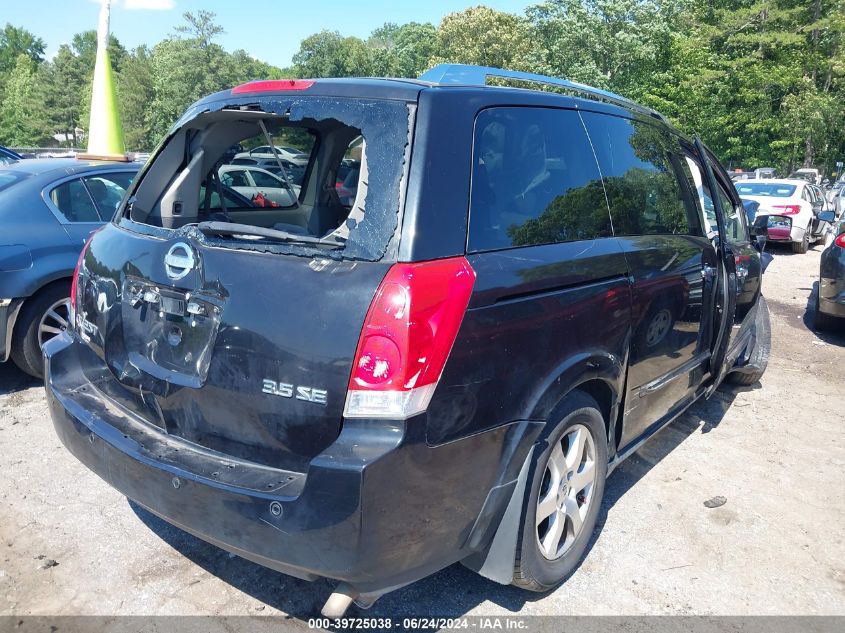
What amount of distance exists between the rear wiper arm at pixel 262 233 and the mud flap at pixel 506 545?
3.51 feet

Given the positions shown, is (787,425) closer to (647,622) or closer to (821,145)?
(647,622)

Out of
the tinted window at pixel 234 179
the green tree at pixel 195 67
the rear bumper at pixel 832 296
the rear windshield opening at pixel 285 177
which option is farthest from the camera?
the green tree at pixel 195 67

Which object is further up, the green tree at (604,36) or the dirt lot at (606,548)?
the green tree at (604,36)

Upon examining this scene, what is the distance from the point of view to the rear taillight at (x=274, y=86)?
8.65 feet

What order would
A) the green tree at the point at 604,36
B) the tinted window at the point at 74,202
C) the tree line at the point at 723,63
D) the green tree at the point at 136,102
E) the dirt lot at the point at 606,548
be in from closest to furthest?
the dirt lot at the point at 606,548
the tinted window at the point at 74,202
the tree line at the point at 723,63
the green tree at the point at 604,36
the green tree at the point at 136,102

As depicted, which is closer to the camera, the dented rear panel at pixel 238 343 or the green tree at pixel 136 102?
the dented rear panel at pixel 238 343

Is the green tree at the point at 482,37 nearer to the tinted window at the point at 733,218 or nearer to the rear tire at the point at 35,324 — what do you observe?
the tinted window at the point at 733,218

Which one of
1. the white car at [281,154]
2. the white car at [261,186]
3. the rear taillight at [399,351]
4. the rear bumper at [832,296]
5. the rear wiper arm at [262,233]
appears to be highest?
the white car at [281,154]

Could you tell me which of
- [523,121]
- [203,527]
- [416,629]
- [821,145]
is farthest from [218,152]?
[821,145]

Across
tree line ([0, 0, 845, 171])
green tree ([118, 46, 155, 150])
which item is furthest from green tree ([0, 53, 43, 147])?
tree line ([0, 0, 845, 171])

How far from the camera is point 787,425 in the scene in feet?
15.9

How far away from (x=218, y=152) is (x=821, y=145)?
3480cm

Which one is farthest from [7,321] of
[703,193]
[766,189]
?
[766,189]

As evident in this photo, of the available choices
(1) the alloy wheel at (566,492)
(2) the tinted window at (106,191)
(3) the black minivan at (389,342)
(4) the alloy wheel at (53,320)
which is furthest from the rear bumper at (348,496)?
(2) the tinted window at (106,191)
